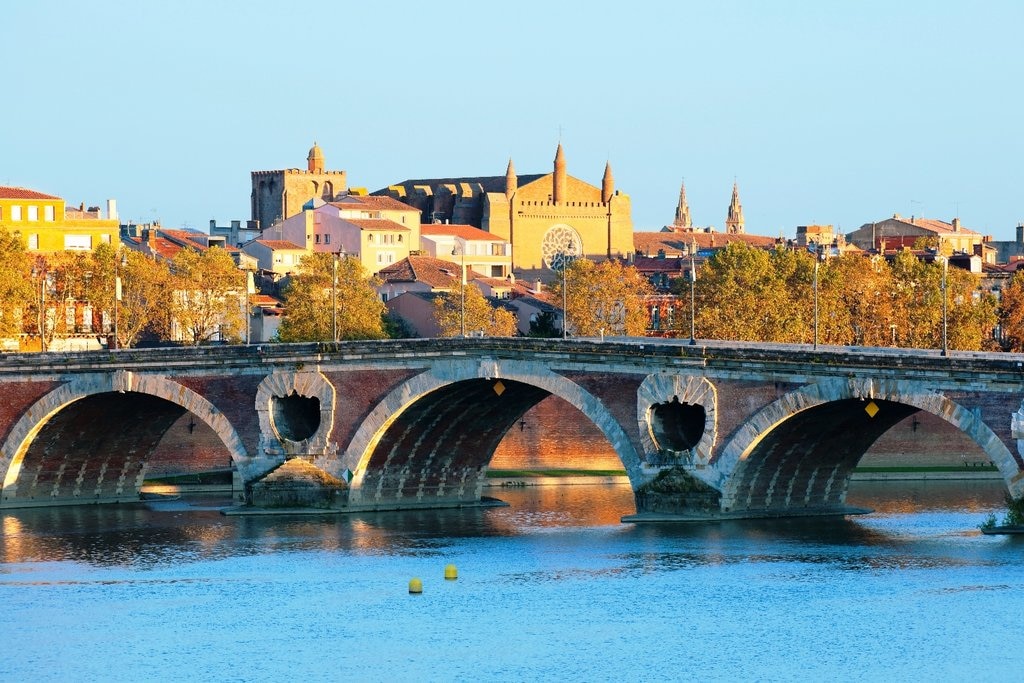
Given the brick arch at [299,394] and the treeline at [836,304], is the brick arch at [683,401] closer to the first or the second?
the brick arch at [299,394]

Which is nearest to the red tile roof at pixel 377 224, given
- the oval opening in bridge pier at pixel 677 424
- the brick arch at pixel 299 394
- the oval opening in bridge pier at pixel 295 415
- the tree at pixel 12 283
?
the tree at pixel 12 283

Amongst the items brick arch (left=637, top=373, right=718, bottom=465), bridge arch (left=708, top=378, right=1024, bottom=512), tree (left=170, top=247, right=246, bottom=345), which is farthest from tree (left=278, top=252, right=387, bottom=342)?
brick arch (left=637, top=373, right=718, bottom=465)

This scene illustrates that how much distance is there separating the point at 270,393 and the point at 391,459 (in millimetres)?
5341

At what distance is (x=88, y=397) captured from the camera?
94.6 meters

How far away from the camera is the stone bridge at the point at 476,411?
3078 inches

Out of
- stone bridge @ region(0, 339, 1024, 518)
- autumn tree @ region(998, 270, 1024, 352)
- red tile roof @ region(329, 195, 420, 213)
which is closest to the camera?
stone bridge @ region(0, 339, 1024, 518)

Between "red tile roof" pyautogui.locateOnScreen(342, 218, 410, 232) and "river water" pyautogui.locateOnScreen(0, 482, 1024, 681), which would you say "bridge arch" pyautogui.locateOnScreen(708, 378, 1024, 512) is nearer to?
"river water" pyautogui.locateOnScreen(0, 482, 1024, 681)

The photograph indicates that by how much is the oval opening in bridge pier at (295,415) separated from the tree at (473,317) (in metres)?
42.1

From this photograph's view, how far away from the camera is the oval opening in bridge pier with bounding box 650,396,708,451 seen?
8331cm

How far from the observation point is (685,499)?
82.6 metres

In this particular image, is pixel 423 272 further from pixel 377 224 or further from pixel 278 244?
pixel 377 224

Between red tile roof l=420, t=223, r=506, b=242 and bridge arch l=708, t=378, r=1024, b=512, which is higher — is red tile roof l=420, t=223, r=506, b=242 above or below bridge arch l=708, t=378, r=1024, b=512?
above

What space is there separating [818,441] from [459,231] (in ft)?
365

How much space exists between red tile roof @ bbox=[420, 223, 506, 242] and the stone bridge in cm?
8770
